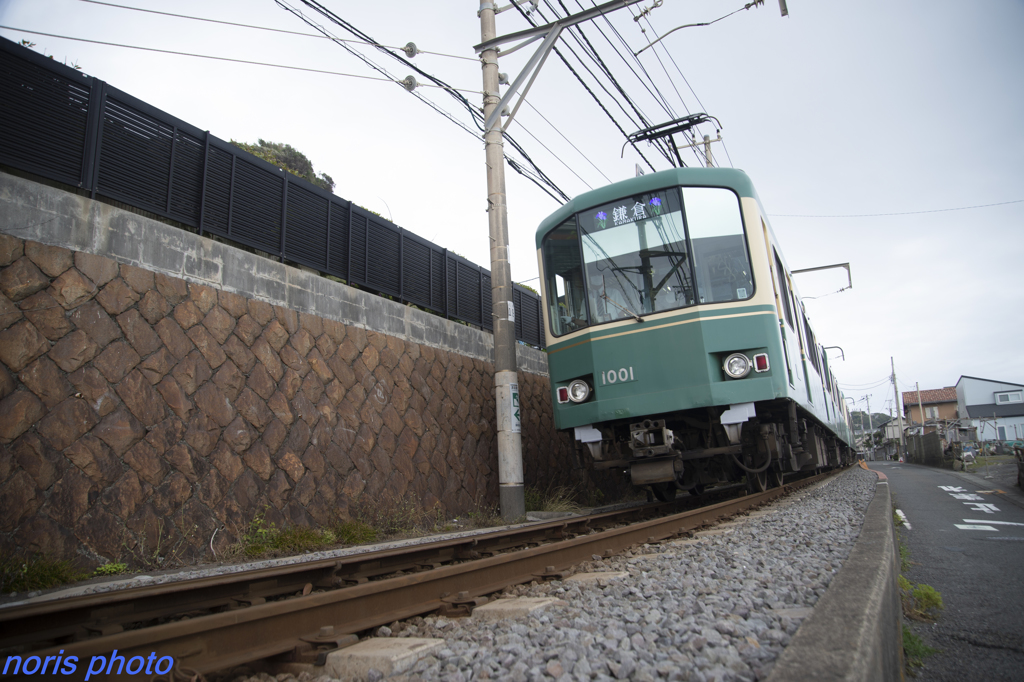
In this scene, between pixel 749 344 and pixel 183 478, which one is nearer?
pixel 183 478

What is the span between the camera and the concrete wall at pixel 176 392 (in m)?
3.90

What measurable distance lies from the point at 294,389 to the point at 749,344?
434cm

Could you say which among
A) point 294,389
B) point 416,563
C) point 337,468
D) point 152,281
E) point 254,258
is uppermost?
point 254,258

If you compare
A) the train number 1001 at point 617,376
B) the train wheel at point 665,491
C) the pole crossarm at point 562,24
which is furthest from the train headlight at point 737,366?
the pole crossarm at point 562,24

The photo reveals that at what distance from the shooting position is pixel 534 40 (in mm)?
7465

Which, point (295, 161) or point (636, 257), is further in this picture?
point (295, 161)

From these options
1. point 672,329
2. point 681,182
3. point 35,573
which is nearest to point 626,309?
point 672,329

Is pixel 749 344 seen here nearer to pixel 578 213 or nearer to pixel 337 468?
pixel 578 213

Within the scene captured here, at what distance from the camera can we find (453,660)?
1.91 m

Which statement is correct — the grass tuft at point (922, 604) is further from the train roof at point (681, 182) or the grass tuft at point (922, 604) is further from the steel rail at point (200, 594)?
the train roof at point (681, 182)

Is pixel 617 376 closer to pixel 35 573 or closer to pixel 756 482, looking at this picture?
pixel 756 482

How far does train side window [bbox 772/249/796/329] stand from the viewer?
6.76 metres

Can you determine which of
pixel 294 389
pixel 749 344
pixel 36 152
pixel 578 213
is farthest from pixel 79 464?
pixel 749 344

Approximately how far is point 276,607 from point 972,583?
13.4 ft
